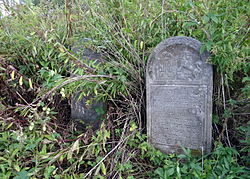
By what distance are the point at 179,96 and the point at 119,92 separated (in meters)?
0.52

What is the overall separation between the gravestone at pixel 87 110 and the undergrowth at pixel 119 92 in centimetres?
8

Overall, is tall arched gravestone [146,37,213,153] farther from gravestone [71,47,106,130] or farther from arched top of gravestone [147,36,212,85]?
gravestone [71,47,106,130]

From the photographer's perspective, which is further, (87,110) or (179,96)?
(87,110)

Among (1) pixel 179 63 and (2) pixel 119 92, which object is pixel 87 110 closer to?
(2) pixel 119 92

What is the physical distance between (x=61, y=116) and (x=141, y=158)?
0.98 metres

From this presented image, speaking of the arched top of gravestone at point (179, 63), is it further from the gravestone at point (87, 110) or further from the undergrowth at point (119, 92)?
the gravestone at point (87, 110)

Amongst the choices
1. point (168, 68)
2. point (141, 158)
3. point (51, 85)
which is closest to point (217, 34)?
point (168, 68)

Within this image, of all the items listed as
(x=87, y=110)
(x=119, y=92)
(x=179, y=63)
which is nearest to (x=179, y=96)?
(x=179, y=63)

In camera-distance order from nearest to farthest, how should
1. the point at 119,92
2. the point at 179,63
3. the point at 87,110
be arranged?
the point at 179,63 < the point at 119,92 < the point at 87,110

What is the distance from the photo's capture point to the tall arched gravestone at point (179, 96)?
137cm

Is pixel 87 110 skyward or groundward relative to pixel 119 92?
groundward

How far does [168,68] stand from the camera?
1.46 m

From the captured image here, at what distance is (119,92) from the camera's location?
161 centimetres

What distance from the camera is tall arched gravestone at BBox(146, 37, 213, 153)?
1.37 meters
